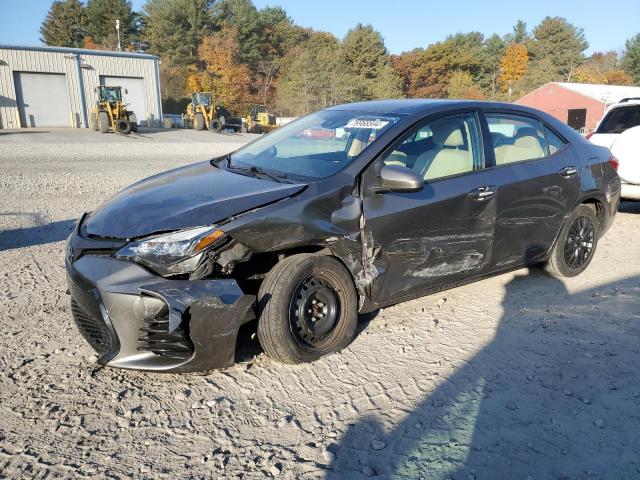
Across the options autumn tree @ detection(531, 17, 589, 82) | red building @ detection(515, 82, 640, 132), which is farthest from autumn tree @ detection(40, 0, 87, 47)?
autumn tree @ detection(531, 17, 589, 82)

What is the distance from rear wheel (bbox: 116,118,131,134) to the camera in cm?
2584

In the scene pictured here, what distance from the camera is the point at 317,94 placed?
159 ft

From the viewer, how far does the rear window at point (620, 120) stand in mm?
8281

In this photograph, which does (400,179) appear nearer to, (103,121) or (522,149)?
(522,149)

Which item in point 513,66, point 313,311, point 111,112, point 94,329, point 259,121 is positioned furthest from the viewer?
point 513,66

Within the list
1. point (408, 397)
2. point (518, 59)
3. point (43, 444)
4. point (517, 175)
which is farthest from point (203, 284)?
point (518, 59)

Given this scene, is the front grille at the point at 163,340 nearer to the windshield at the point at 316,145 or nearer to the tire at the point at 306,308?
the tire at the point at 306,308

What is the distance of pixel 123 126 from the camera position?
26.0 metres

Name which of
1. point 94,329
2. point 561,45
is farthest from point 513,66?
point 94,329

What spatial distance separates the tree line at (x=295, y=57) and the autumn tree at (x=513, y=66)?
0.14 metres

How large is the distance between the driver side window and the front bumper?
1606 mm

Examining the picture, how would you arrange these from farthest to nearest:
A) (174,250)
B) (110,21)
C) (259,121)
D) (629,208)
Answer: (110,21) < (259,121) < (629,208) < (174,250)

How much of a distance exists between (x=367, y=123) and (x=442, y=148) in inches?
24.1

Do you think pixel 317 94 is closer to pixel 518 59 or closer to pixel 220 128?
pixel 220 128
